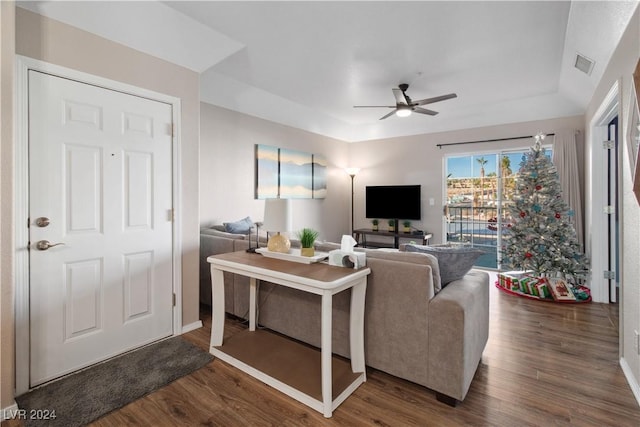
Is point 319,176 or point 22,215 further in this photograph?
point 319,176

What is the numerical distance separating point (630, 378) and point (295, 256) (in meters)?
2.34

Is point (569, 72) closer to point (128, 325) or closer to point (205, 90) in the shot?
point (205, 90)

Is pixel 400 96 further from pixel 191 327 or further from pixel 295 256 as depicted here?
pixel 191 327

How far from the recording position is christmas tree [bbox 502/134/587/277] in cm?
385

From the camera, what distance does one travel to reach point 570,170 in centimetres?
433

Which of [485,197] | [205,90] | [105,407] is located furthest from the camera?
[485,197]

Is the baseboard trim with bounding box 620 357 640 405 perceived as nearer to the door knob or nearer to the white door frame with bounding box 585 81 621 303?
the white door frame with bounding box 585 81 621 303

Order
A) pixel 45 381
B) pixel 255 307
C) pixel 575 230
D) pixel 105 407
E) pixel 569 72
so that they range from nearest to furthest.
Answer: pixel 105 407
pixel 45 381
pixel 255 307
pixel 569 72
pixel 575 230

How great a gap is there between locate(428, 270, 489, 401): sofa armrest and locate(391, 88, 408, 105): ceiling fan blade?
2.58 m

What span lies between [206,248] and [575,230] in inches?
189

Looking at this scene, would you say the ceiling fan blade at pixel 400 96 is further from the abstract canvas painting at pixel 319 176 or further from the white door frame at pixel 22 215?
the white door frame at pixel 22 215

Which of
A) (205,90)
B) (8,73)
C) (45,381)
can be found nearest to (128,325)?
(45,381)

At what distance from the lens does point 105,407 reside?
70.5 inches

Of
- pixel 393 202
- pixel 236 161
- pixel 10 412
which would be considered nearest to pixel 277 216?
pixel 10 412
